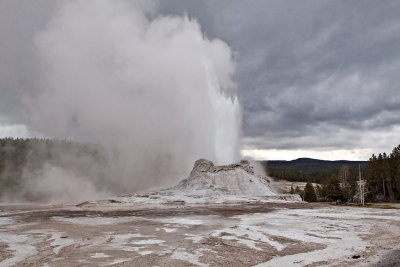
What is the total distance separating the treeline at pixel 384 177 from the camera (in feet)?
169

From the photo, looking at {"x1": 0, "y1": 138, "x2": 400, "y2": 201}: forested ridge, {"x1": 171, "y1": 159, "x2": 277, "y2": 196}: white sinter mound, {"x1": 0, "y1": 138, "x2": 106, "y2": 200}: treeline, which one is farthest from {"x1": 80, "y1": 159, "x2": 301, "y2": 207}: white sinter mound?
{"x1": 0, "y1": 138, "x2": 106, "y2": 200}: treeline

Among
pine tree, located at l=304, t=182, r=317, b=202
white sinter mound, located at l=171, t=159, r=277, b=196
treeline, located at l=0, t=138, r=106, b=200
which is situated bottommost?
pine tree, located at l=304, t=182, r=317, b=202

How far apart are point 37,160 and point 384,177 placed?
84.6 m

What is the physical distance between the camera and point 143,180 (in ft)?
254

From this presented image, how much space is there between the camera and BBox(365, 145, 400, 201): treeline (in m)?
51.5

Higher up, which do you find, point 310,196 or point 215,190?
point 215,190

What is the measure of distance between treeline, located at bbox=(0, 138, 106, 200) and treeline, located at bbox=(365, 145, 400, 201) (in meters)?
58.4

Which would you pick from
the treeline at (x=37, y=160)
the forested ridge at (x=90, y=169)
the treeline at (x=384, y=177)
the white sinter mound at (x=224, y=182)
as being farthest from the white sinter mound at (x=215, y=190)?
the treeline at (x=37, y=160)

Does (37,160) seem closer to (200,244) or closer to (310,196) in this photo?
(310,196)

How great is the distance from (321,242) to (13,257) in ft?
35.5

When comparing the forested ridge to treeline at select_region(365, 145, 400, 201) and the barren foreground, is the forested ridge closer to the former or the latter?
treeline at select_region(365, 145, 400, 201)

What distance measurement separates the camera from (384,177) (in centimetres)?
5344

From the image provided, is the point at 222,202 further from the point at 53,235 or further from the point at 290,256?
the point at 290,256

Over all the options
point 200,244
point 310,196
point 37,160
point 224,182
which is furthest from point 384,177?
point 37,160
